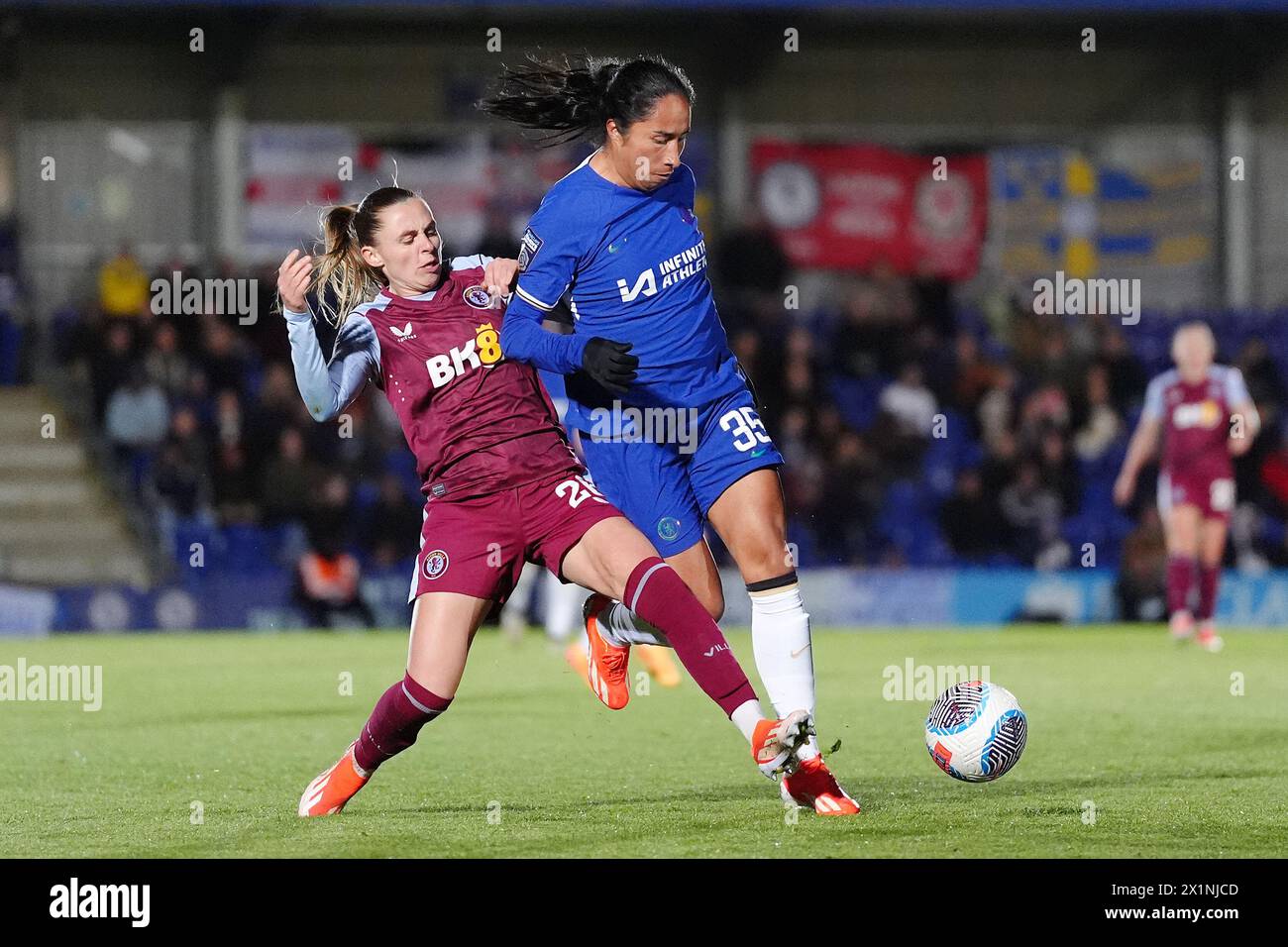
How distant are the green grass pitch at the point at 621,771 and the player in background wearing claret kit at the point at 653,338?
0.56 metres

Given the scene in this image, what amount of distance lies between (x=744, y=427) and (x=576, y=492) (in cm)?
67

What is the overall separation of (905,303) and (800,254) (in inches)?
70.2

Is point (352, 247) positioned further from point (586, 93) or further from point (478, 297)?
point (586, 93)

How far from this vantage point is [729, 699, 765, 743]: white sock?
514 centimetres

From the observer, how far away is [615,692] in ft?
21.3

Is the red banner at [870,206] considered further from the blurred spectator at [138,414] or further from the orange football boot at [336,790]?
the orange football boot at [336,790]

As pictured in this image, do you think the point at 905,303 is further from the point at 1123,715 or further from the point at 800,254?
the point at 1123,715

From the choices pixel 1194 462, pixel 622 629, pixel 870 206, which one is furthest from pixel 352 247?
pixel 870 206

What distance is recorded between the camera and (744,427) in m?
5.84

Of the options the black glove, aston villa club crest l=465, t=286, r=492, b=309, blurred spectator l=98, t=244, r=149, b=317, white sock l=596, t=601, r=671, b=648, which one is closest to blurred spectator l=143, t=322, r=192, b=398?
blurred spectator l=98, t=244, r=149, b=317

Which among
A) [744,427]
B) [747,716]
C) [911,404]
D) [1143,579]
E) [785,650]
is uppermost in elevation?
[911,404]

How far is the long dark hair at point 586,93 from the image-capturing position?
570 centimetres

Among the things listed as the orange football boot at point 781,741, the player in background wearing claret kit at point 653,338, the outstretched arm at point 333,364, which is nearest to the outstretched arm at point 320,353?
the outstretched arm at point 333,364

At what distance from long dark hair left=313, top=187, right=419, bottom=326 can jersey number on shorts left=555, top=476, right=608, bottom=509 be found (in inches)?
34.1
